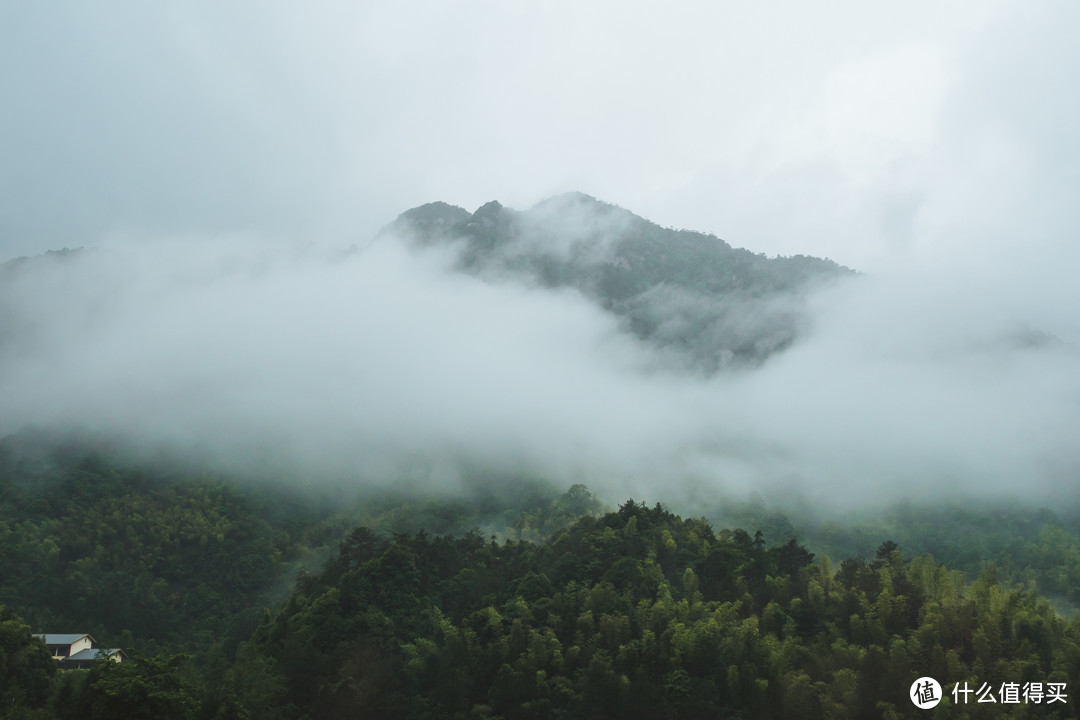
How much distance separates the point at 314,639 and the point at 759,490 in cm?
4764

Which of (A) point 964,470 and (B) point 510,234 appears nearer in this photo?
(A) point 964,470

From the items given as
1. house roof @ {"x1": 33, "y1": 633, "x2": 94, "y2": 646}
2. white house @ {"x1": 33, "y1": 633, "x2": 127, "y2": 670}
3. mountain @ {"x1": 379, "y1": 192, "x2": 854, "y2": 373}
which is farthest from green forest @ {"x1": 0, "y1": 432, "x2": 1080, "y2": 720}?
mountain @ {"x1": 379, "y1": 192, "x2": 854, "y2": 373}

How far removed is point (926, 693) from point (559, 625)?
14.3 m

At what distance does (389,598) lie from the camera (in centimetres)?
3950

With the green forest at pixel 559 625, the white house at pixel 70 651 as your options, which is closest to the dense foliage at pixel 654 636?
the green forest at pixel 559 625

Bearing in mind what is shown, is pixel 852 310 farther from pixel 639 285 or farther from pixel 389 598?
pixel 389 598

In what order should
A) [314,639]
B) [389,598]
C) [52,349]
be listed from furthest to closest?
[52,349] → [389,598] → [314,639]

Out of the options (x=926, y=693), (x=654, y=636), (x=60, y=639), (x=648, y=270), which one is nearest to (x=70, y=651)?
(x=60, y=639)

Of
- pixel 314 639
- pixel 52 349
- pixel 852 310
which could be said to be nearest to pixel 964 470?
pixel 852 310

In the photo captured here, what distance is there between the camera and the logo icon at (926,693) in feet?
87.5

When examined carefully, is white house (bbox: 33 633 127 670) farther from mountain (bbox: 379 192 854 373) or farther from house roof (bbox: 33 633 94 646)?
mountain (bbox: 379 192 854 373)

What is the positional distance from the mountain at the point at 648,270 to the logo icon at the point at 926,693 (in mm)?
79111

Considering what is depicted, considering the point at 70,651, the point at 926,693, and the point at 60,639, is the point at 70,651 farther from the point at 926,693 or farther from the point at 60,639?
the point at 926,693

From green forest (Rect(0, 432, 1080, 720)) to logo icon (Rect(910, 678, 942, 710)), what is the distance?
12.4 inches
